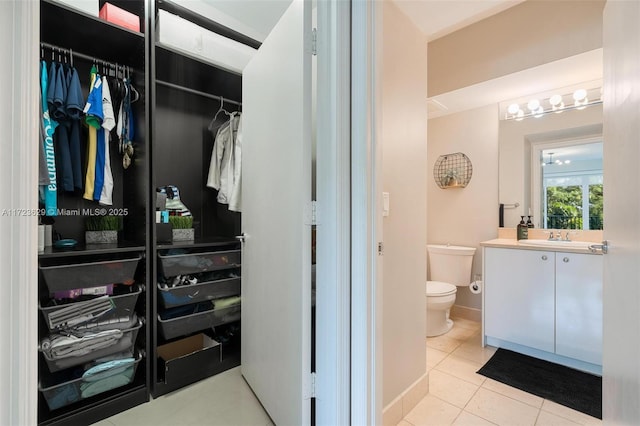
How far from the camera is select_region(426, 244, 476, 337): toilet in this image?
234cm

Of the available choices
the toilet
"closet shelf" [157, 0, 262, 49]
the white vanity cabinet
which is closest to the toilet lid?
the toilet

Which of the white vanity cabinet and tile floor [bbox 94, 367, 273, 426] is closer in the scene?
tile floor [bbox 94, 367, 273, 426]

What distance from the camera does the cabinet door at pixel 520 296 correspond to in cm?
205

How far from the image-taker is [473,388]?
1.76 meters

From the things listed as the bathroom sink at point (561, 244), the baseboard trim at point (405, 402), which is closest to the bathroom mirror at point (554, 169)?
the bathroom sink at point (561, 244)

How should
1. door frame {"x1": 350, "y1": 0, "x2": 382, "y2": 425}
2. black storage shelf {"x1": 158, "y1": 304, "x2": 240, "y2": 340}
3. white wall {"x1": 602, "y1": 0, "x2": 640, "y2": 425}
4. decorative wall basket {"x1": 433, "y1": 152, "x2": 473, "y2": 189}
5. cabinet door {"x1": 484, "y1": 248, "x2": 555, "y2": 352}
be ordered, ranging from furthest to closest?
decorative wall basket {"x1": 433, "y1": 152, "x2": 473, "y2": 189}, cabinet door {"x1": 484, "y1": 248, "x2": 555, "y2": 352}, black storage shelf {"x1": 158, "y1": 304, "x2": 240, "y2": 340}, door frame {"x1": 350, "y1": 0, "x2": 382, "y2": 425}, white wall {"x1": 602, "y1": 0, "x2": 640, "y2": 425}

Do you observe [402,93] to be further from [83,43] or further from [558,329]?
[558,329]

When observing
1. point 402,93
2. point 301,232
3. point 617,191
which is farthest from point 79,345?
point 617,191

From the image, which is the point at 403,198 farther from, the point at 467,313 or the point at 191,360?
the point at 467,313

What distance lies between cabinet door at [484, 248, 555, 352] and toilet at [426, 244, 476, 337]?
0.31 metres

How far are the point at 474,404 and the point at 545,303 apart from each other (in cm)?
95

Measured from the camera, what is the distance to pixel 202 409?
5.23 ft

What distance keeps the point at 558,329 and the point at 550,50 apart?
190 centimetres

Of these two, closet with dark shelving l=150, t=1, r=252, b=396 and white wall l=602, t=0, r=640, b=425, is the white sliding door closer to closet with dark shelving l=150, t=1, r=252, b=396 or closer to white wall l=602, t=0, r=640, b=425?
closet with dark shelving l=150, t=1, r=252, b=396
